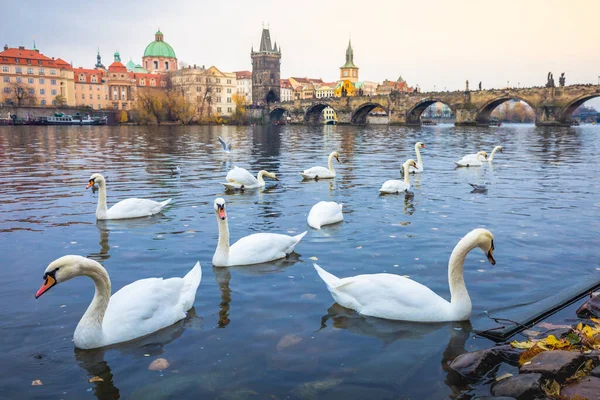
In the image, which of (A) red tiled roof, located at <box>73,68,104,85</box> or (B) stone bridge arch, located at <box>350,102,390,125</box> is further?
(A) red tiled roof, located at <box>73,68,104,85</box>

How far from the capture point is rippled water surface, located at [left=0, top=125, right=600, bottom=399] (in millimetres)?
4183

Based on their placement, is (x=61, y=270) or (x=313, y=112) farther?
(x=313, y=112)

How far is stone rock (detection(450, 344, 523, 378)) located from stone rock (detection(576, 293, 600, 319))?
4.24 feet

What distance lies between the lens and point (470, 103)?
78375 mm

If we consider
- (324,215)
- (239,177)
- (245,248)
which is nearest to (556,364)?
(245,248)

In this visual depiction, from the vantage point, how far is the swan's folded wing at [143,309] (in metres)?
4.75

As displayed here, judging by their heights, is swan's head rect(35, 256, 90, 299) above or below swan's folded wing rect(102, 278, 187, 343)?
above

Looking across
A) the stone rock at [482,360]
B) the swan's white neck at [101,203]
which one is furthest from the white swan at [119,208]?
the stone rock at [482,360]

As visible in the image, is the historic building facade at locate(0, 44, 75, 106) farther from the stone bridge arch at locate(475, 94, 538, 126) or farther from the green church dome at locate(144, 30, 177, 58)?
the stone bridge arch at locate(475, 94, 538, 126)

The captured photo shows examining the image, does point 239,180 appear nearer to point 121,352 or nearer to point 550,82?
point 121,352

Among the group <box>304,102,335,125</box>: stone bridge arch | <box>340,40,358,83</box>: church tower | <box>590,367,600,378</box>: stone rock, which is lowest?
<box>590,367,600,378</box>: stone rock

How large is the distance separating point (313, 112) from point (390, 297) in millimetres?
108518

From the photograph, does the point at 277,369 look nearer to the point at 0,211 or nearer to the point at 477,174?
the point at 0,211

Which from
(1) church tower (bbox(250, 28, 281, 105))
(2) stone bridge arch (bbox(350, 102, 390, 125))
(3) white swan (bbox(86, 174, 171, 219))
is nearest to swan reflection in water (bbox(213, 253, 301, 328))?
(3) white swan (bbox(86, 174, 171, 219))
